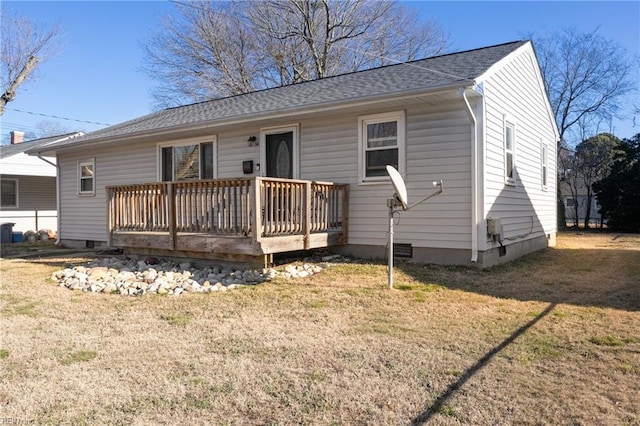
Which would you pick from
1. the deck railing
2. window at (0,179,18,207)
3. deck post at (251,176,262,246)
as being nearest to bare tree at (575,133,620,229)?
the deck railing

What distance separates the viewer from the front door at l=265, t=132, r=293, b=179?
9023 mm

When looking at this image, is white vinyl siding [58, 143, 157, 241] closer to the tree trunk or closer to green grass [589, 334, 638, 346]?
the tree trunk

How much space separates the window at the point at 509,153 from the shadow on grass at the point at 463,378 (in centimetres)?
455

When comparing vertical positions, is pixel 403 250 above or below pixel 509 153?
below

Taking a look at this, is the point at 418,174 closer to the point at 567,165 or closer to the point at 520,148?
the point at 520,148

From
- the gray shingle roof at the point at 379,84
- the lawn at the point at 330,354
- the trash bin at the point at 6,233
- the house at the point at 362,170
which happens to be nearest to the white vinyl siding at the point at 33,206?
the trash bin at the point at 6,233

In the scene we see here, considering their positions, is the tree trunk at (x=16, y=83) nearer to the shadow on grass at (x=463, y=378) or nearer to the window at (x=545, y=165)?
the window at (x=545, y=165)

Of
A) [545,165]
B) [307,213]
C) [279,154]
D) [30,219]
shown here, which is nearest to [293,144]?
[279,154]

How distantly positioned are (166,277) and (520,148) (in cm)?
738

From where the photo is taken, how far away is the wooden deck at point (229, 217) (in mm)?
6422

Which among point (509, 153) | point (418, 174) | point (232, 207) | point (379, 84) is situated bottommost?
point (232, 207)

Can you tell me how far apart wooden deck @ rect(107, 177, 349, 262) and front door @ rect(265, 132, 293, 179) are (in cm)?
153

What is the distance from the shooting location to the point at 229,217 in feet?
22.0

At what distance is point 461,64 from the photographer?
816 centimetres
